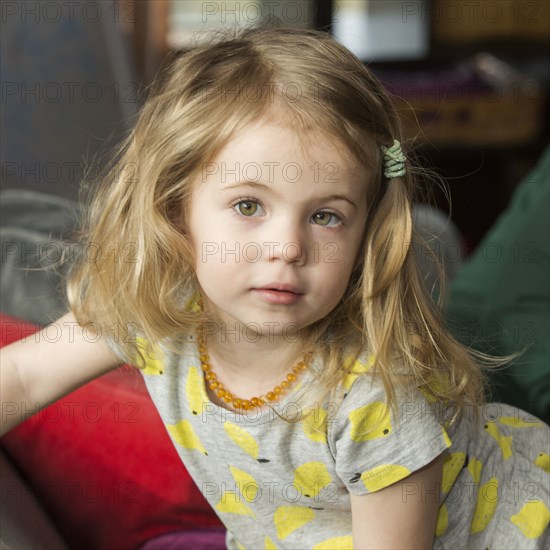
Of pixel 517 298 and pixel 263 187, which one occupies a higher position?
pixel 263 187

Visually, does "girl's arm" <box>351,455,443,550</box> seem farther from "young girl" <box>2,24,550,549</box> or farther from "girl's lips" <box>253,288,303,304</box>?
"girl's lips" <box>253,288,303,304</box>

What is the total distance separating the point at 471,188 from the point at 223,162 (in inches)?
115

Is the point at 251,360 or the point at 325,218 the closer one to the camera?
the point at 325,218

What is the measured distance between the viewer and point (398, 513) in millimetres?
952

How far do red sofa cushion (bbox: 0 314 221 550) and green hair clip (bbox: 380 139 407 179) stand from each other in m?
0.43

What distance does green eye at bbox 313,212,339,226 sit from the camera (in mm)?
911

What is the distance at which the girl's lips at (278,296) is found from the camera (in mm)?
898

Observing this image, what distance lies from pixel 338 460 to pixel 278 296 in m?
0.20

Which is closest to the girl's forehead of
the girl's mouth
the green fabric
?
the girl's mouth

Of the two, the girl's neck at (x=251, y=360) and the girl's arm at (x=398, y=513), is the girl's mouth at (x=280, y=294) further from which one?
the girl's arm at (x=398, y=513)

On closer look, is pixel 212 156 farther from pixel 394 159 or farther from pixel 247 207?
pixel 394 159

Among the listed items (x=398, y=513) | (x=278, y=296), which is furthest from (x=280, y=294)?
(x=398, y=513)

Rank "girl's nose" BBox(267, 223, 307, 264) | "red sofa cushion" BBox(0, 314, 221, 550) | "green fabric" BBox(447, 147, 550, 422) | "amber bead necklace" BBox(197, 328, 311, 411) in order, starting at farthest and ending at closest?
"green fabric" BBox(447, 147, 550, 422) → "red sofa cushion" BBox(0, 314, 221, 550) → "amber bead necklace" BBox(197, 328, 311, 411) → "girl's nose" BBox(267, 223, 307, 264)

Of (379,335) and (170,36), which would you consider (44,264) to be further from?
(170,36)
